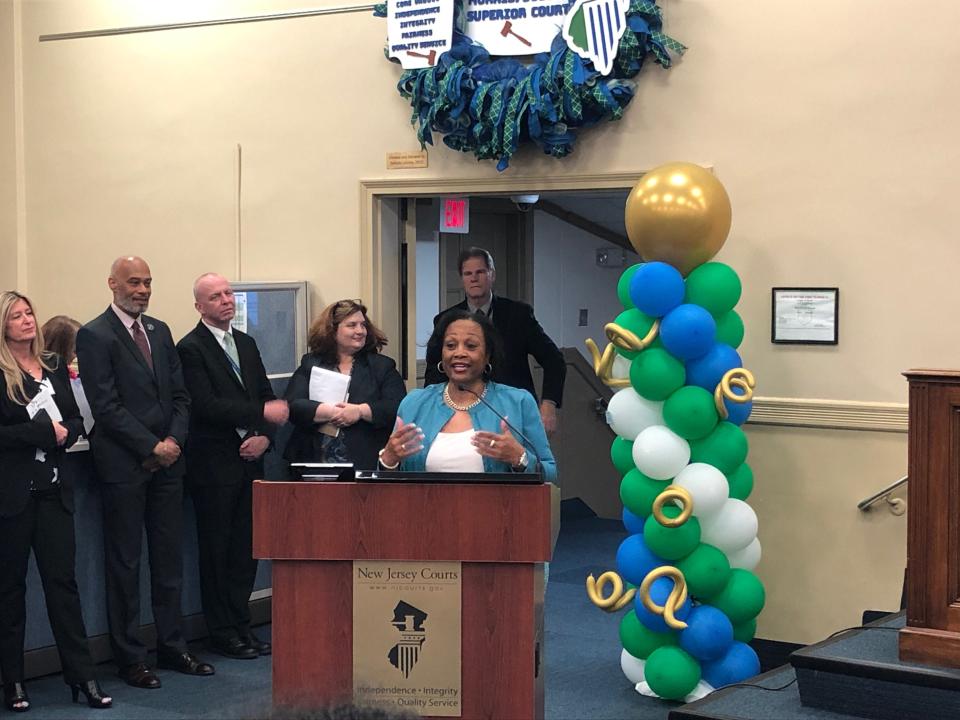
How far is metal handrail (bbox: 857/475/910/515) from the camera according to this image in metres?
5.13

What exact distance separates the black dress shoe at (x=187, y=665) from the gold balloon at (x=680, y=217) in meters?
2.38

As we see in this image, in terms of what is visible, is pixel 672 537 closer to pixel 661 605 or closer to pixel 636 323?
pixel 661 605

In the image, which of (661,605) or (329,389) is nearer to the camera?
(661,605)

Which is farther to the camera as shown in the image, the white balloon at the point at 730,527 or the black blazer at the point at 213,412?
the black blazer at the point at 213,412

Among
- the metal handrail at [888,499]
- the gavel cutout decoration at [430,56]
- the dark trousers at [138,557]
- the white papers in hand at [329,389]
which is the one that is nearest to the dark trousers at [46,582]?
the dark trousers at [138,557]

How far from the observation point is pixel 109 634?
5238 mm

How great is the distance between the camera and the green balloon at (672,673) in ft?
15.6

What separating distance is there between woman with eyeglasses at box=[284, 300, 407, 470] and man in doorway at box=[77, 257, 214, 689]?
1.85ft

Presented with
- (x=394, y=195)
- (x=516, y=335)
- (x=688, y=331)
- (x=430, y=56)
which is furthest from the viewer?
(x=394, y=195)

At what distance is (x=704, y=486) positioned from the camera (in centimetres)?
467

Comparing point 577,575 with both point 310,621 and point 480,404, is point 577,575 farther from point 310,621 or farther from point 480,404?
point 310,621

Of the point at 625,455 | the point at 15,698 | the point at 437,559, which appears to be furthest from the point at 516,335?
the point at 437,559

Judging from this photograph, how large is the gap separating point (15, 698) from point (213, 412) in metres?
1.34

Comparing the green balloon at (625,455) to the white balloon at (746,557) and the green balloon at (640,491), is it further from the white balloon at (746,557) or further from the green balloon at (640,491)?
the white balloon at (746,557)
